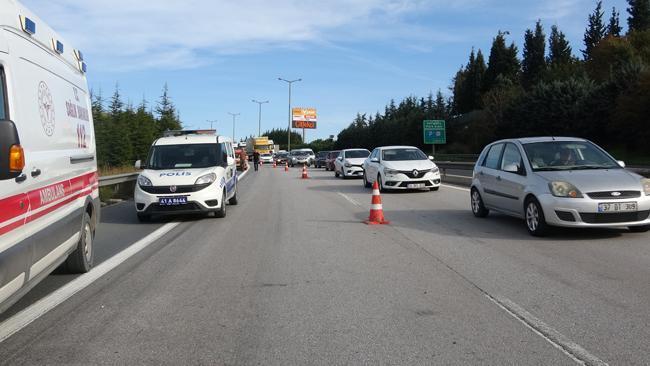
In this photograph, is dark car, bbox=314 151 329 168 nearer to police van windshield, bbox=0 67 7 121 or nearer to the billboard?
police van windshield, bbox=0 67 7 121

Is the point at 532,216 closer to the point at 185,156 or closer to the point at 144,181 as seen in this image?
the point at 144,181

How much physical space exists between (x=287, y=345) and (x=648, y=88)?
1729 inches

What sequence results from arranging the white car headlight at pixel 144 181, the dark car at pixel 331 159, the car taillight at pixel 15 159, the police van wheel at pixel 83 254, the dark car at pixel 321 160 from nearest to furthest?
the car taillight at pixel 15 159, the police van wheel at pixel 83 254, the white car headlight at pixel 144 181, the dark car at pixel 331 159, the dark car at pixel 321 160

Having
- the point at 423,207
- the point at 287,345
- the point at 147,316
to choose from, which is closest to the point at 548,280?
the point at 287,345

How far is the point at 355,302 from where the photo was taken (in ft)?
18.6

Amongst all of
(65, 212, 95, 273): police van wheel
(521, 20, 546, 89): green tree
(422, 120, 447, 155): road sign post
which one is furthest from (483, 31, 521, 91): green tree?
(65, 212, 95, 273): police van wheel

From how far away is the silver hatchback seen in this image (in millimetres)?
8602

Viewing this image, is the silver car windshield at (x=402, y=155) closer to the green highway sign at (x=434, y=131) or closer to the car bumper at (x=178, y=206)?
the car bumper at (x=178, y=206)

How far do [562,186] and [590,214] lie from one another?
571 millimetres

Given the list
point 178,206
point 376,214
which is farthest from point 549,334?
point 178,206

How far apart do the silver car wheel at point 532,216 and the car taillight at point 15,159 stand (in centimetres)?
740

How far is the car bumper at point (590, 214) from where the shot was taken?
28.1 feet

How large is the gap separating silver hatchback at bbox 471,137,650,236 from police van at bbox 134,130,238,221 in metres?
5.34

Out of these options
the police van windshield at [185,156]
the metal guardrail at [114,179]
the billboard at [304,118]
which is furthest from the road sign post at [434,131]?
the billboard at [304,118]
